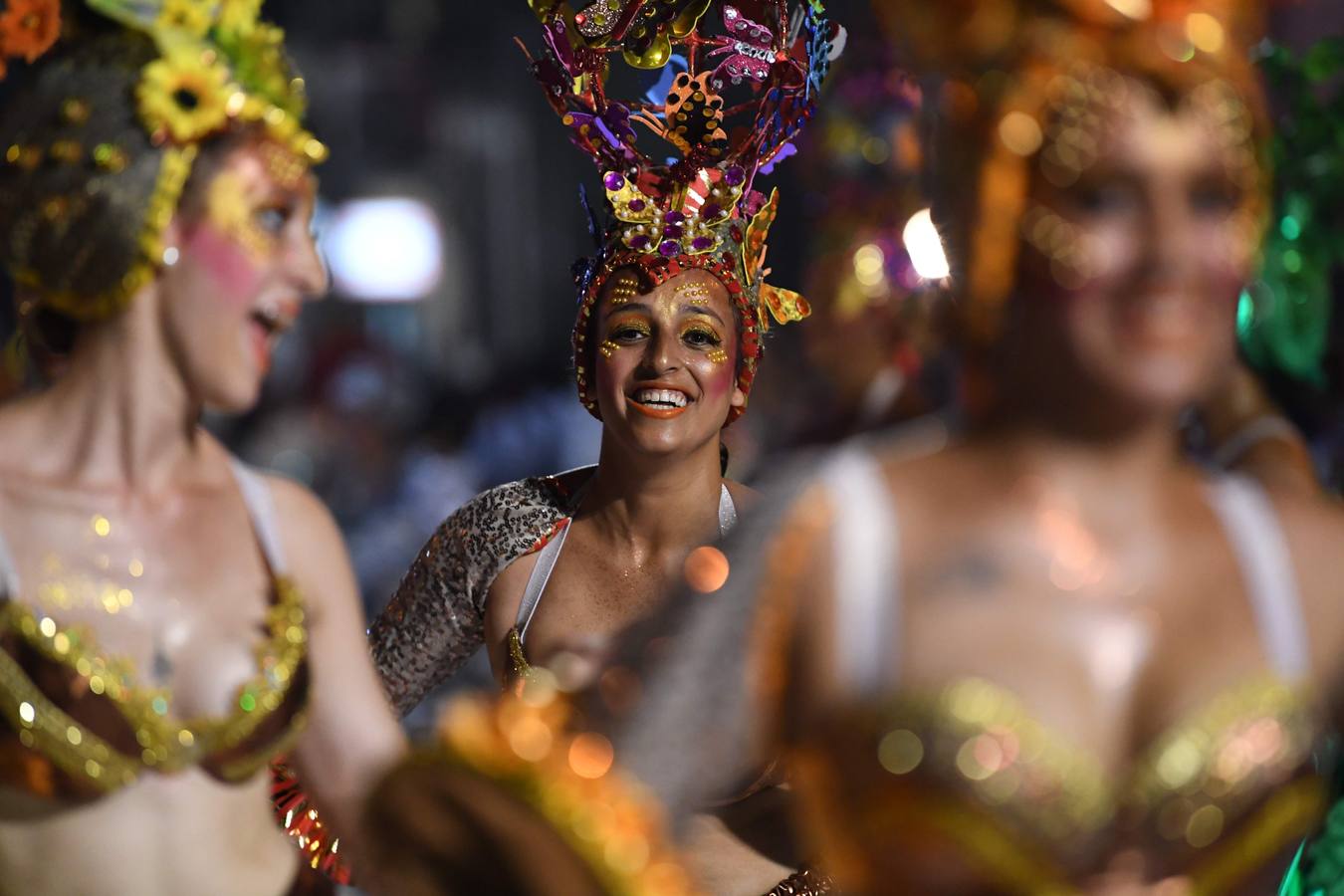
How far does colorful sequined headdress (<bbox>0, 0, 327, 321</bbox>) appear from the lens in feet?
7.88

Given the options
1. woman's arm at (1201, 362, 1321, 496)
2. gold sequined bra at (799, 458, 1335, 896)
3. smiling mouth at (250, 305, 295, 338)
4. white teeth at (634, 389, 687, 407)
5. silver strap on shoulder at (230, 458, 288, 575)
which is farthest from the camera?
white teeth at (634, 389, 687, 407)

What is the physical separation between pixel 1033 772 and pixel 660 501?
1.83 meters

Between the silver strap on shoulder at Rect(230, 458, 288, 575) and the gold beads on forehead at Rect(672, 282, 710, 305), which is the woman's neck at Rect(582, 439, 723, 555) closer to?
the gold beads on forehead at Rect(672, 282, 710, 305)

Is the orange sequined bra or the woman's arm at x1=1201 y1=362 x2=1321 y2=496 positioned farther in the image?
the woman's arm at x1=1201 y1=362 x2=1321 y2=496

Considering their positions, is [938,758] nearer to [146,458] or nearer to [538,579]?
[146,458]

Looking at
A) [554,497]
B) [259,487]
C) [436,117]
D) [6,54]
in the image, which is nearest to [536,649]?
[554,497]

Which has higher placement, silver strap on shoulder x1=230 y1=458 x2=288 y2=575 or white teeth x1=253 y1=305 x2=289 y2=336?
white teeth x1=253 y1=305 x2=289 y2=336

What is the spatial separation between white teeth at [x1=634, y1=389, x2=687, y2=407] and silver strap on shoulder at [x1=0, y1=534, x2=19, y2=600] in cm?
146

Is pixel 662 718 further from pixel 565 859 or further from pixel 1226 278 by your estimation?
pixel 1226 278

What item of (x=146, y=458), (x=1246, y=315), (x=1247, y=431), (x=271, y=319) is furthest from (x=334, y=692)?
(x=1246, y=315)

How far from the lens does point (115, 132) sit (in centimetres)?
241

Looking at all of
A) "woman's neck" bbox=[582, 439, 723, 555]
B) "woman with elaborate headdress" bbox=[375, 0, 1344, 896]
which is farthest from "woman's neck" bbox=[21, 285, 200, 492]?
"woman's neck" bbox=[582, 439, 723, 555]

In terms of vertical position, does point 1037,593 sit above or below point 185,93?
below

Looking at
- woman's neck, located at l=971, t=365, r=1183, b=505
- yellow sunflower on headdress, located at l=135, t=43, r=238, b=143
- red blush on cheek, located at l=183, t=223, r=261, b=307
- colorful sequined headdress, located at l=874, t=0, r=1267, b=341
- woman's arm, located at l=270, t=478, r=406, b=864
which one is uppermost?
colorful sequined headdress, located at l=874, t=0, r=1267, b=341
